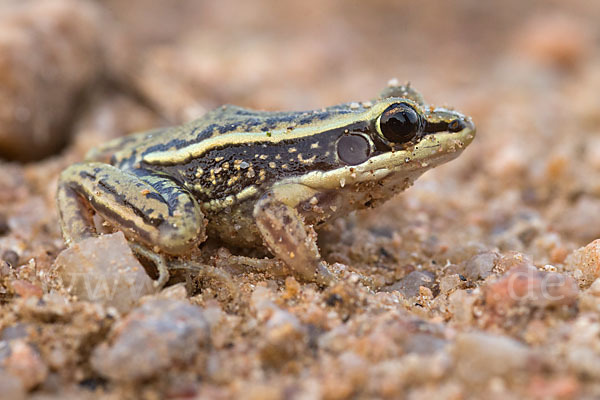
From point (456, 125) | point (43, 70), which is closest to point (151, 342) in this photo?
point (456, 125)

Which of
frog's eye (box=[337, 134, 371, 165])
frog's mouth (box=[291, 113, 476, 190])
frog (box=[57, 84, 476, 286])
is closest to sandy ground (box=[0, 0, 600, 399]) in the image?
frog (box=[57, 84, 476, 286])

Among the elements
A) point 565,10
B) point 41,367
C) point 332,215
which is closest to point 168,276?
point 41,367

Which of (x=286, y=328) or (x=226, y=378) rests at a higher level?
(x=286, y=328)

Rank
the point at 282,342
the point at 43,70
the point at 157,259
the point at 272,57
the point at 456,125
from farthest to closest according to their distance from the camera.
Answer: the point at 272,57 < the point at 43,70 < the point at 456,125 < the point at 157,259 < the point at 282,342

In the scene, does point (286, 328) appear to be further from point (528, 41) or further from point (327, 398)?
point (528, 41)

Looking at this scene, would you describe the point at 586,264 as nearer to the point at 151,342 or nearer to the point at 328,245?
the point at 328,245

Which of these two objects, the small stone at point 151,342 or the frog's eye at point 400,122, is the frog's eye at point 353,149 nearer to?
the frog's eye at point 400,122

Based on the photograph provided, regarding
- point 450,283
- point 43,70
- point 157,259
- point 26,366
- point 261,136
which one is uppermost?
point 43,70
